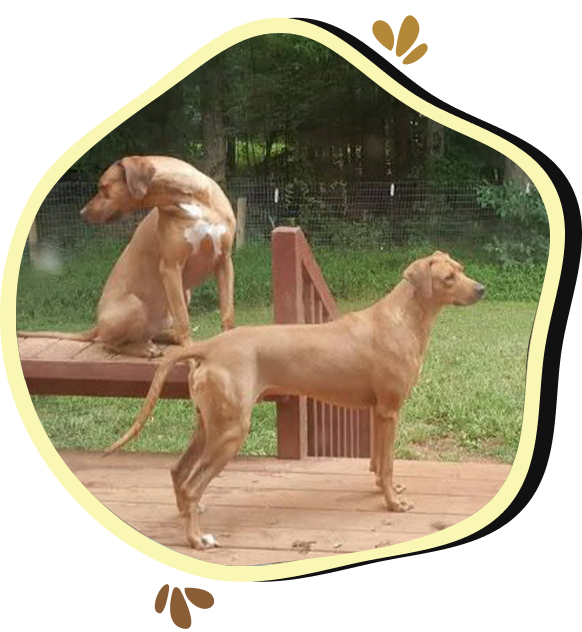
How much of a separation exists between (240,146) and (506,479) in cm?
57

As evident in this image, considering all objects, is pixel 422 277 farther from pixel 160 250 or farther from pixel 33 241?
pixel 33 241

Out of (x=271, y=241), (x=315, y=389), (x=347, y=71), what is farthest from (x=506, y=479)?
(x=347, y=71)

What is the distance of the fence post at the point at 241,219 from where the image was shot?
2066 millimetres

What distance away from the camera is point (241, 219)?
2.07 meters

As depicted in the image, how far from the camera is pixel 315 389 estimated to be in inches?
81.5

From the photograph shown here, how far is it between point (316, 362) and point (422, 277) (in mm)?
179

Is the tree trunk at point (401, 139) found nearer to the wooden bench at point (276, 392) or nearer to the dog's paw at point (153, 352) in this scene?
the wooden bench at point (276, 392)

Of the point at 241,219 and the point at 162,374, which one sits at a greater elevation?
the point at 241,219

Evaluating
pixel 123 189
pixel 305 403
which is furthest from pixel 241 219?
pixel 305 403

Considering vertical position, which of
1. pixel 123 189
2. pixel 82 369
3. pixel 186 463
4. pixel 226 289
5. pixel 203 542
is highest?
pixel 123 189

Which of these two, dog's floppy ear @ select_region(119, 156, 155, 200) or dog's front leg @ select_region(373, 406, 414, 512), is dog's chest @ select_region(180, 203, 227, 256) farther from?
dog's front leg @ select_region(373, 406, 414, 512)

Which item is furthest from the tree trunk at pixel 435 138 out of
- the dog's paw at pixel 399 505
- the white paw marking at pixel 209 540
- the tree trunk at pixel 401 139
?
the white paw marking at pixel 209 540

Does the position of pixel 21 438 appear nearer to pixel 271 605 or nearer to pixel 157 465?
pixel 157 465

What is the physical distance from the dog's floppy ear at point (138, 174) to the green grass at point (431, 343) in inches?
3.3
